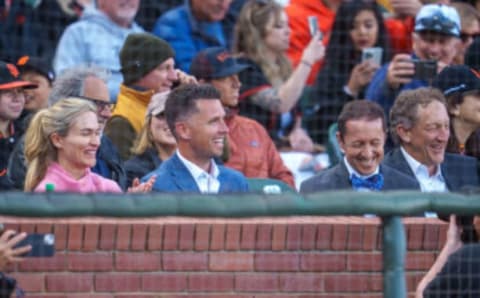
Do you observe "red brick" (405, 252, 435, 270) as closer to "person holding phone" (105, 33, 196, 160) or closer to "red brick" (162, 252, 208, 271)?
"red brick" (162, 252, 208, 271)

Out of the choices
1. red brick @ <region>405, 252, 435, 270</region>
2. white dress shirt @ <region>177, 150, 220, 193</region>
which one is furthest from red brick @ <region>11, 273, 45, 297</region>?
white dress shirt @ <region>177, 150, 220, 193</region>

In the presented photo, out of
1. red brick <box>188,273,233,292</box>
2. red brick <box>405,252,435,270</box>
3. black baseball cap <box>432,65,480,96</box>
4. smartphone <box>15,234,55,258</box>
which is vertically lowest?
red brick <box>188,273,233,292</box>

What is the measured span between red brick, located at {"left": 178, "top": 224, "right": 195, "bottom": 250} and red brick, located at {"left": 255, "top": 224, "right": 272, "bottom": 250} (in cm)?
20

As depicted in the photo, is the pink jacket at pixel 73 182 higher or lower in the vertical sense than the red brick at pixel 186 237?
higher

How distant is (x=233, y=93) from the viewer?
6809mm

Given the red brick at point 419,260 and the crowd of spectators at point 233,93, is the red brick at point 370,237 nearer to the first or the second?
the red brick at point 419,260

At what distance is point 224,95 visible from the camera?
22.3 ft

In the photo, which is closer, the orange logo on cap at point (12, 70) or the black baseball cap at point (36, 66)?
the orange logo on cap at point (12, 70)

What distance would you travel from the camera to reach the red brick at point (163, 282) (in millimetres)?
3748

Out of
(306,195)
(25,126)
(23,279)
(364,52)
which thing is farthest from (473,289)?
(364,52)

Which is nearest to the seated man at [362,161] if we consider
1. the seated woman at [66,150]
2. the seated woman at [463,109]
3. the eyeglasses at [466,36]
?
the seated woman at [463,109]

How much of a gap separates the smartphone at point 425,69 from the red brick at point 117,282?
149 inches

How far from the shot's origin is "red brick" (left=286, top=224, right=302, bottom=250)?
382 centimetres

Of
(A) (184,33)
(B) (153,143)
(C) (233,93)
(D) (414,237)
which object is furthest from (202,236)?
(A) (184,33)
